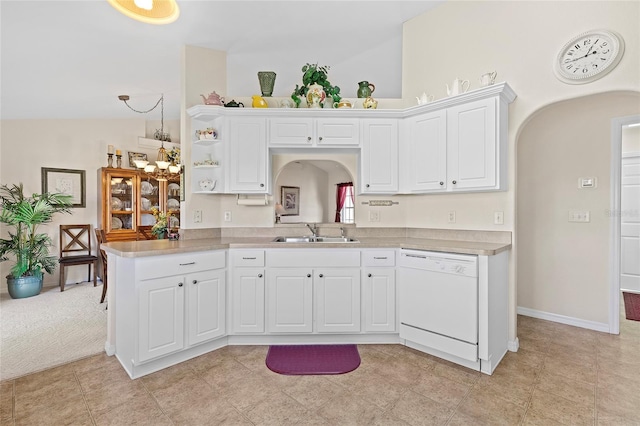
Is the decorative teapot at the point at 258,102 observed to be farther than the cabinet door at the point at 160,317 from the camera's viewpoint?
Yes

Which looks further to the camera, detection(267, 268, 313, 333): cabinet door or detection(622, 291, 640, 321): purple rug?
detection(622, 291, 640, 321): purple rug

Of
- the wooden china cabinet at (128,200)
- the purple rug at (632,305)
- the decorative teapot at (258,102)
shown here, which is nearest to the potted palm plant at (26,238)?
the wooden china cabinet at (128,200)

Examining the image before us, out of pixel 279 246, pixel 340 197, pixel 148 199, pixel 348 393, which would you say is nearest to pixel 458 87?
pixel 340 197

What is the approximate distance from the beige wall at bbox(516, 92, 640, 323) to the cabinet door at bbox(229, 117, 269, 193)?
9.05ft

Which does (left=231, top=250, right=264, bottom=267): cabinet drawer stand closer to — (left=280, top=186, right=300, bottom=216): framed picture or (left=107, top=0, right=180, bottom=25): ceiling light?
(left=280, top=186, right=300, bottom=216): framed picture

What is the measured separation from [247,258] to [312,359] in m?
0.96

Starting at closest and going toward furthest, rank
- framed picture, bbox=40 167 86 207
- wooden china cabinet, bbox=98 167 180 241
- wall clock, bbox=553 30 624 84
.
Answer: wall clock, bbox=553 30 624 84, framed picture, bbox=40 167 86 207, wooden china cabinet, bbox=98 167 180 241

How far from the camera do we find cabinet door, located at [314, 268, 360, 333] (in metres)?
2.64

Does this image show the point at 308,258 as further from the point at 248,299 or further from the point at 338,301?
the point at 248,299

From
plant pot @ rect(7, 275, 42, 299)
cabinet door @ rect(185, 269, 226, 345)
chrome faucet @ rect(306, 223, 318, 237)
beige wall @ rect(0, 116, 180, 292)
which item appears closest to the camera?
cabinet door @ rect(185, 269, 226, 345)

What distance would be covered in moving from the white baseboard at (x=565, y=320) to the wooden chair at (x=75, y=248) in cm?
589

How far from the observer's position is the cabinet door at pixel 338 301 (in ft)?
8.67

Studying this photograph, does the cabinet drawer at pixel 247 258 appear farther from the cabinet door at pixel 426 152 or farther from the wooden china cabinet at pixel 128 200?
the wooden china cabinet at pixel 128 200

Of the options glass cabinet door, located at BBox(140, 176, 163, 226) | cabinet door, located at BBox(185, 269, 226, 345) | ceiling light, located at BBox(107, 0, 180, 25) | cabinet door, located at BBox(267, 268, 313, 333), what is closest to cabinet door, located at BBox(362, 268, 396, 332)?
cabinet door, located at BBox(267, 268, 313, 333)
